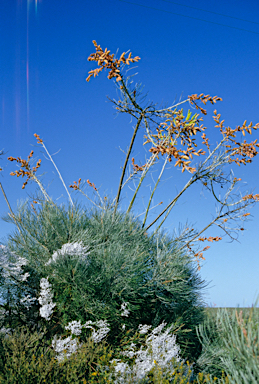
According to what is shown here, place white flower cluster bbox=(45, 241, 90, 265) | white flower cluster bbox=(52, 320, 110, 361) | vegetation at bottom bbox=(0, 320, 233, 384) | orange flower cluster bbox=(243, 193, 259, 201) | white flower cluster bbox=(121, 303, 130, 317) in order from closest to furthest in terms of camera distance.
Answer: vegetation at bottom bbox=(0, 320, 233, 384) → white flower cluster bbox=(52, 320, 110, 361) → white flower cluster bbox=(121, 303, 130, 317) → white flower cluster bbox=(45, 241, 90, 265) → orange flower cluster bbox=(243, 193, 259, 201)

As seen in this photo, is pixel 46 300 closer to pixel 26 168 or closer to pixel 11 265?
pixel 11 265

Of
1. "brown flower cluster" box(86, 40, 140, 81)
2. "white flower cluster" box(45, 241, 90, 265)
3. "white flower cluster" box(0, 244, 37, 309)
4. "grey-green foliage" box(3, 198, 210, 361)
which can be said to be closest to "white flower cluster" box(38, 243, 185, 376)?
"white flower cluster" box(45, 241, 90, 265)

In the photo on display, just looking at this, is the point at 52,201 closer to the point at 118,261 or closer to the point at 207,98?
the point at 118,261

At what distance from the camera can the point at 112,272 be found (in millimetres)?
3379

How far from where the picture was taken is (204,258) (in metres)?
4.20

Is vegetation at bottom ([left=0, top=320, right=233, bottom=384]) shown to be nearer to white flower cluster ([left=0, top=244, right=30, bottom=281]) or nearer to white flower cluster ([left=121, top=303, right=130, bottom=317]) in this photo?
white flower cluster ([left=121, top=303, right=130, bottom=317])

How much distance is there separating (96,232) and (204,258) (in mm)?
1544

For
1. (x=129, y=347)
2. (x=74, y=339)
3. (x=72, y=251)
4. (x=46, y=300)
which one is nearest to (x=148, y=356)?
(x=129, y=347)

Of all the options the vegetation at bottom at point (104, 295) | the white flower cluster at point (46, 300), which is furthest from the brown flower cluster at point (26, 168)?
the white flower cluster at point (46, 300)

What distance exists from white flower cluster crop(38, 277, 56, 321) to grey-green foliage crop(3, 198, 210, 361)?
11 cm

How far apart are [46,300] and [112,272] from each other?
76cm

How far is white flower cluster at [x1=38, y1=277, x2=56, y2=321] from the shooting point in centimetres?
315

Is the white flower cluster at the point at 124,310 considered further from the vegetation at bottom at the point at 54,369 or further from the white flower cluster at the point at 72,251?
the white flower cluster at the point at 72,251

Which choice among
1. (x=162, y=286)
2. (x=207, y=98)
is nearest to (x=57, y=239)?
(x=162, y=286)
